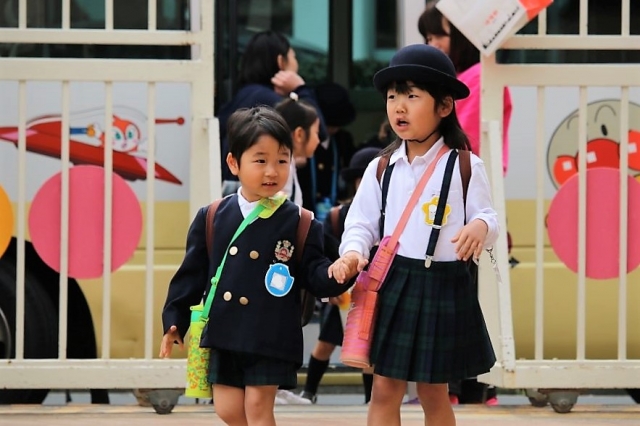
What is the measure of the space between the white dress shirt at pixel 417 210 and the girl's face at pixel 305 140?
86.1 inches

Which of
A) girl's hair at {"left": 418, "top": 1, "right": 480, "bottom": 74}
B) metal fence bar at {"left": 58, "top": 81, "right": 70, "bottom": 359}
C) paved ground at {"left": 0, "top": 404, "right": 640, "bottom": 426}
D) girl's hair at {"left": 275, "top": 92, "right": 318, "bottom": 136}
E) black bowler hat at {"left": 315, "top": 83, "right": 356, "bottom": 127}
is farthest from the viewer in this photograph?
black bowler hat at {"left": 315, "top": 83, "right": 356, "bottom": 127}

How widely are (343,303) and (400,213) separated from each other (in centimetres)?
238

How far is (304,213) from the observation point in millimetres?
4375

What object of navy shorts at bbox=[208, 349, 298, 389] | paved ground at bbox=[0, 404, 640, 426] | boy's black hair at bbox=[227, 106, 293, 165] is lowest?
paved ground at bbox=[0, 404, 640, 426]

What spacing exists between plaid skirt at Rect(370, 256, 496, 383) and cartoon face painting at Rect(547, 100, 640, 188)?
8.86 feet

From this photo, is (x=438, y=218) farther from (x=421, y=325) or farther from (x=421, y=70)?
(x=421, y=70)

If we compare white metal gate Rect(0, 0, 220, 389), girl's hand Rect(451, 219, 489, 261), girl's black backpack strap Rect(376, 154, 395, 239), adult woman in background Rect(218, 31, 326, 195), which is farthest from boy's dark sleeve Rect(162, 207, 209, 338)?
adult woman in background Rect(218, 31, 326, 195)

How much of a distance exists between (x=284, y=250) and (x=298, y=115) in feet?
7.51

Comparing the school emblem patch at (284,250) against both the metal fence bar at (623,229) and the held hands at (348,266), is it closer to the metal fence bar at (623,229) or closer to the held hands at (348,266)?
the held hands at (348,266)

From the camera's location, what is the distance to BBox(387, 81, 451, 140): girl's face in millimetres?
4297

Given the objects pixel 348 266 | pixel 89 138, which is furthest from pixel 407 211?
pixel 89 138

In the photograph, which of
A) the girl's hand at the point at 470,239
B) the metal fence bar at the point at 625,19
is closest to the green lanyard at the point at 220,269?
the girl's hand at the point at 470,239

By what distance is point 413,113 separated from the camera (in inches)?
169

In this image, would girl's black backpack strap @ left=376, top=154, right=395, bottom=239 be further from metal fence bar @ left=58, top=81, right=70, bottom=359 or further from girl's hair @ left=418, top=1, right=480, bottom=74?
metal fence bar @ left=58, top=81, right=70, bottom=359
